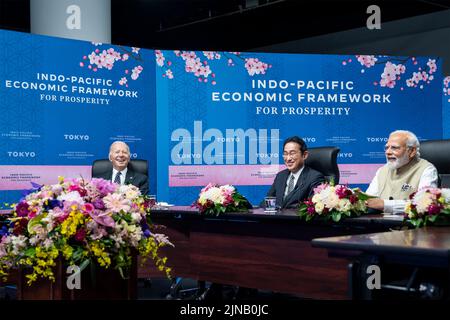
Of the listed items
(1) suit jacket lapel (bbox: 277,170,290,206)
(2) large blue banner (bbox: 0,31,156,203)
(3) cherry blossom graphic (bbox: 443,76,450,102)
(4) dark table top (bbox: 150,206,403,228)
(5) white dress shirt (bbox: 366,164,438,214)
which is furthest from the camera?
(3) cherry blossom graphic (bbox: 443,76,450,102)

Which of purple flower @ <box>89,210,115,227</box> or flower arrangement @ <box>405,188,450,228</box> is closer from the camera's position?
purple flower @ <box>89,210,115,227</box>

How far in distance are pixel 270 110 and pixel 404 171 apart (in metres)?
3.23

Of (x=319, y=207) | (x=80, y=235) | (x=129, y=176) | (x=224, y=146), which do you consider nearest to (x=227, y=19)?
(x=224, y=146)

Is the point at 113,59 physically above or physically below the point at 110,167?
above

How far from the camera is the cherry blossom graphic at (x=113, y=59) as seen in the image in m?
6.58

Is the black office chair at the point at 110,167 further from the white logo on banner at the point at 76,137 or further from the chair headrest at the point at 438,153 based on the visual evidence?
the chair headrest at the point at 438,153

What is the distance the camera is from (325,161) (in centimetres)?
484

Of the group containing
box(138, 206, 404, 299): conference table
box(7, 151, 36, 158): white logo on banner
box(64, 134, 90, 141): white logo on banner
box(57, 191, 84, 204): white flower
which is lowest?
box(138, 206, 404, 299): conference table

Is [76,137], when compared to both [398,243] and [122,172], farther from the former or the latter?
[398,243]

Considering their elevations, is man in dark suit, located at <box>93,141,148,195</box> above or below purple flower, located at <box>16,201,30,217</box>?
above

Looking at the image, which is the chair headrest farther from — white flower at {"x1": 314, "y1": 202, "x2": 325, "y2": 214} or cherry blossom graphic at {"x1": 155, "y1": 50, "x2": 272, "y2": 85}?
cherry blossom graphic at {"x1": 155, "y1": 50, "x2": 272, "y2": 85}

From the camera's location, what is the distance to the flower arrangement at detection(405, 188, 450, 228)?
273 centimetres

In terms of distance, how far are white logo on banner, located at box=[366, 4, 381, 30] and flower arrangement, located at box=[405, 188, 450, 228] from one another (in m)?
6.11

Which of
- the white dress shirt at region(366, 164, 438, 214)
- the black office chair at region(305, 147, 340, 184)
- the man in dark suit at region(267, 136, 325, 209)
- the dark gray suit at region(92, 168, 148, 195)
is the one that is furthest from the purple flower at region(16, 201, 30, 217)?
the dark gray suit at region(92, 168, 148, 195)
